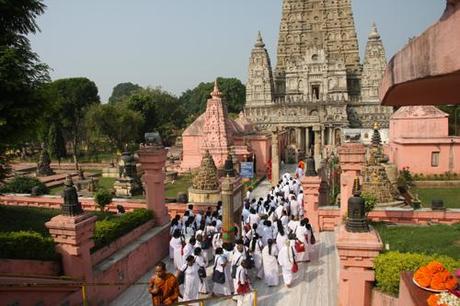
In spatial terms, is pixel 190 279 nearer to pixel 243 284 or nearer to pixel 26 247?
pixel 243 284

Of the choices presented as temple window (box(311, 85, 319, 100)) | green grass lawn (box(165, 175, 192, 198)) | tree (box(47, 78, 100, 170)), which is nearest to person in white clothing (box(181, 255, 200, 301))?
green grass lawn (box(165, 175, 192, 198))

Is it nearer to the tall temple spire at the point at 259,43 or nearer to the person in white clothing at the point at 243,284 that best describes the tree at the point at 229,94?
the tall temple spire at the point at 259,43

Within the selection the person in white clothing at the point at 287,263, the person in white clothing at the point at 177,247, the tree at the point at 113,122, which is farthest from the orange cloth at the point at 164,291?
→ the tree at the point at 113,122

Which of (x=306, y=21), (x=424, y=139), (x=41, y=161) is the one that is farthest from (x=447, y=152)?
(x=306, y=21)

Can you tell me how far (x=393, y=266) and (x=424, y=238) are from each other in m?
3.13

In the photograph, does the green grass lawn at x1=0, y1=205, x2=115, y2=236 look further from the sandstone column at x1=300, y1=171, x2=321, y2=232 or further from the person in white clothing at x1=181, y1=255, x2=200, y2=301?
the sandstone column at x1=300, y1=171, x2=321, y2=232

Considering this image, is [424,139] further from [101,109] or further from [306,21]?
[306,21]

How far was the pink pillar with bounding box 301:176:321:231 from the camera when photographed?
44.0ft

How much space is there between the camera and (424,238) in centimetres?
967

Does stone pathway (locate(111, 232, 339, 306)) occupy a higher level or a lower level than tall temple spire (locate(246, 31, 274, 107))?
lower

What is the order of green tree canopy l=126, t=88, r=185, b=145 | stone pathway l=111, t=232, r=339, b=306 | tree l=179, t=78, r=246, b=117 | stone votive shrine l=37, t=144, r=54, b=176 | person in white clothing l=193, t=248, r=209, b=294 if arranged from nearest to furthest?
stone pathway l=111, t=232, r=339, b=306
person in white clothing l=193, t=248, r=209, b=294
stone votive shrine l=37, t=144, r=54, b=176
green tree canopy l=126, t=88, r=185, b=145
tree l=179, t=78, r=246, b=117

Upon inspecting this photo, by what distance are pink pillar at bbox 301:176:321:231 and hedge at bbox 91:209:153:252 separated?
5317 millimetres

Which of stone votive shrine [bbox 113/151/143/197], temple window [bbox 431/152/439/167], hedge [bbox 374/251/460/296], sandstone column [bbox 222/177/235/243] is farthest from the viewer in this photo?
temple window [bbox 431/152/439/167]

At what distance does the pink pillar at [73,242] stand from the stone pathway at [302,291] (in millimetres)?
1452
